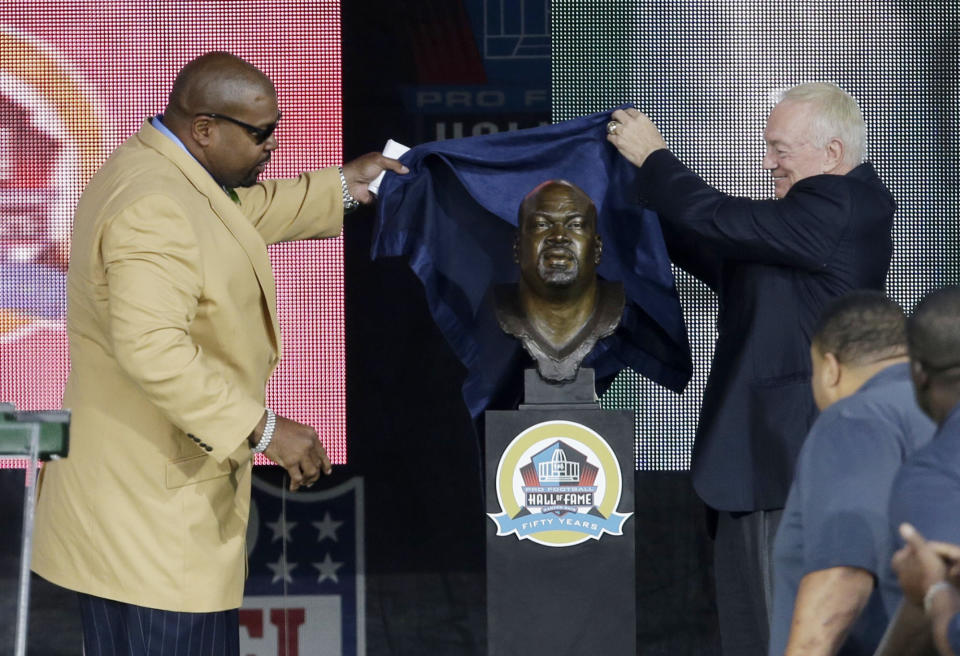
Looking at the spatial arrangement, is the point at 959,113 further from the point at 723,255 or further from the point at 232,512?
the point at 232,512

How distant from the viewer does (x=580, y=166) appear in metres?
3.69

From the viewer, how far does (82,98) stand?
4195 millimetres

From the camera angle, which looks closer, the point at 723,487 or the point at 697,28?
the point at 723,487

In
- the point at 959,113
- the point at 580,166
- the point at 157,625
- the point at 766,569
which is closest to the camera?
the point at 157,625

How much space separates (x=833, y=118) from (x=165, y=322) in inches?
62.9

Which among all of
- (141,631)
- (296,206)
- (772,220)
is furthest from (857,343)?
(296,206)

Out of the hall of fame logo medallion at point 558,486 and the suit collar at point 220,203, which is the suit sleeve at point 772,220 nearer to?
the hall of fame logo medallion at point 558,486

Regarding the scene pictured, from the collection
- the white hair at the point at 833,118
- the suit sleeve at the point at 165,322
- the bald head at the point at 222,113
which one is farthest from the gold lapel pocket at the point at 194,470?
the white hair at the point at 833,118

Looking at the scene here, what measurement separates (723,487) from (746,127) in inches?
53.4

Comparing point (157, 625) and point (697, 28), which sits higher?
point (697, 28)

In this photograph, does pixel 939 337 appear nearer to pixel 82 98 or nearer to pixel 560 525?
pixel 560 525

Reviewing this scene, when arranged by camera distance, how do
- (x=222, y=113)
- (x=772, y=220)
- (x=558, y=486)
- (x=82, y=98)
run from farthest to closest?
(x=82, y=98) → (x=558, y=486) → (x=772, y=220) → (x=222, y=113)

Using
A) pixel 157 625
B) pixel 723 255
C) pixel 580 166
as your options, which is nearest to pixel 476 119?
pixel 580 166

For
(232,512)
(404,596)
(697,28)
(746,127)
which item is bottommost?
(404,596)
